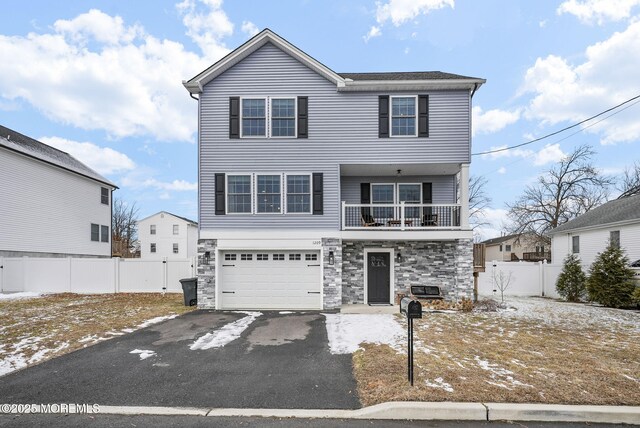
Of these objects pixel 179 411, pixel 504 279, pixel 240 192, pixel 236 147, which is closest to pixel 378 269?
pixel 240 192

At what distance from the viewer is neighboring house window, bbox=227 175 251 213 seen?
12.0m

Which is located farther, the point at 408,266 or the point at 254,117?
the point at 408,266

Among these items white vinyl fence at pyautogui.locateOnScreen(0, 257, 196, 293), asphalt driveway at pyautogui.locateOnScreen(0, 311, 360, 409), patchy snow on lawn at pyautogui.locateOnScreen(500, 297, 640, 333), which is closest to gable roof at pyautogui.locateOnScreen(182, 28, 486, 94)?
patchy snow on lawn at pyautogui.locateOnScreen(500, 297, 640, 333)

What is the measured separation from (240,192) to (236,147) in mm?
1564

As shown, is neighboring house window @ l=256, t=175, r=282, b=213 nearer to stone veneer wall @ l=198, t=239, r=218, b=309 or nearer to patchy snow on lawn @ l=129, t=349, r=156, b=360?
stone veneer wall @ l=198, t=239, r=218, b=309

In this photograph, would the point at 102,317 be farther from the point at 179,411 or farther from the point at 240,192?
the point at 179,411

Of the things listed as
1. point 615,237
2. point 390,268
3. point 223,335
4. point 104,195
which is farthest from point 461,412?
point 104,195

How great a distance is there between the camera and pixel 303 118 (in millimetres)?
12062

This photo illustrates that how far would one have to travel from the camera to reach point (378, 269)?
1256 cm

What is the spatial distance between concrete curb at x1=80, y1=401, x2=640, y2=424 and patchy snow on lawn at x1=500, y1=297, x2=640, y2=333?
236 inches

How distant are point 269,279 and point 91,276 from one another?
976 centimetres

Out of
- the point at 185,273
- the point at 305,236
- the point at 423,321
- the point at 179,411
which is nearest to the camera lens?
the point at 179,411

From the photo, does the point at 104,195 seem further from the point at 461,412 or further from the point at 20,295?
the point at 461,412

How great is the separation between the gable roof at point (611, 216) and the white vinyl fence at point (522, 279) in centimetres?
357
